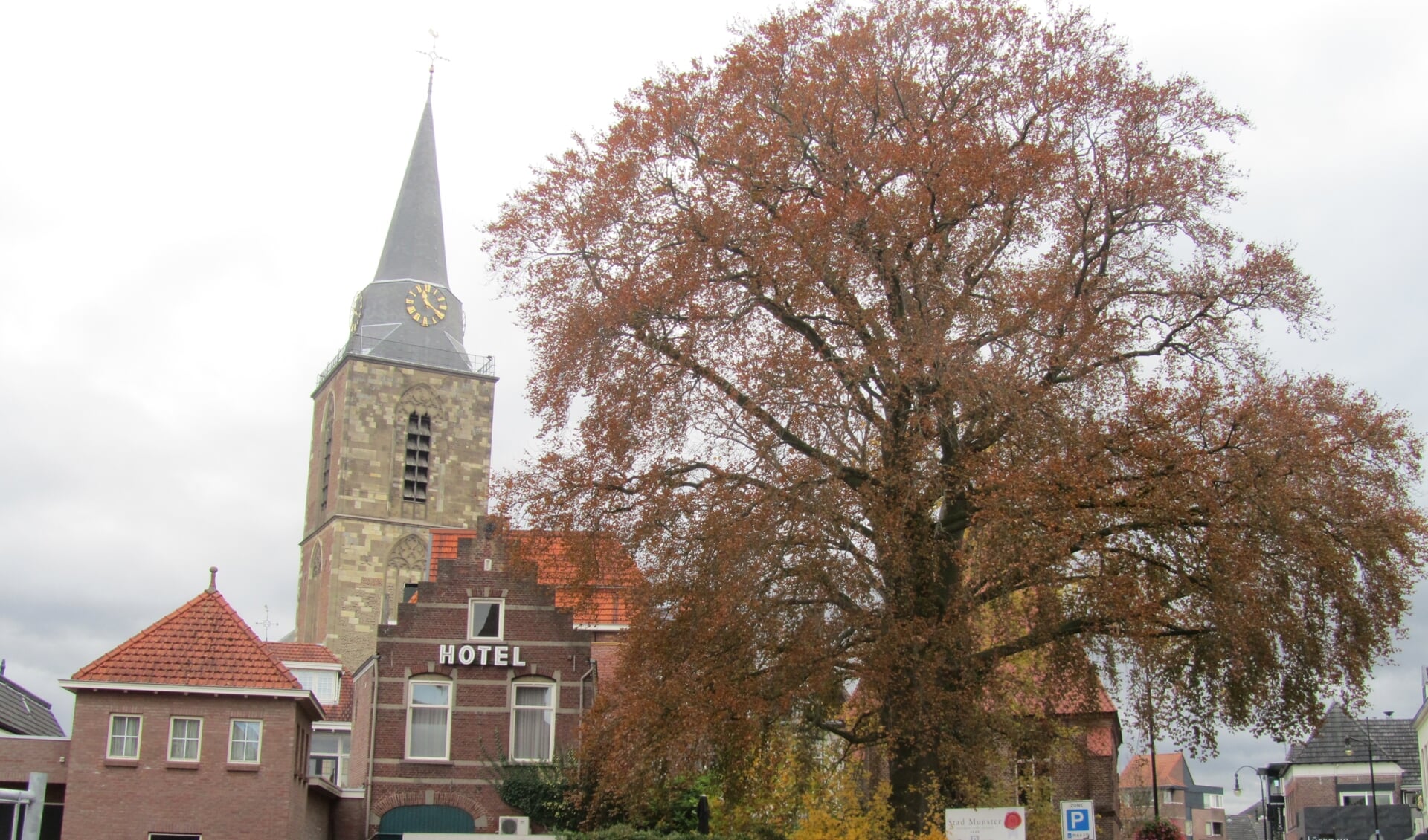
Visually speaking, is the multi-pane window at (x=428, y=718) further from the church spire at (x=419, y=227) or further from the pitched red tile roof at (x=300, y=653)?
the church spire at (x=419, y=227)

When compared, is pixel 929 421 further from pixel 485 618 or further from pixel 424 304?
pixel 424 304

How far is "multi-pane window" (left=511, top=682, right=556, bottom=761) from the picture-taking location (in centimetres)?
3297

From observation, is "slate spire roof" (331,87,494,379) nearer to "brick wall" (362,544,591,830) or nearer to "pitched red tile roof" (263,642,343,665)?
"pitched red tile roof" (263,642,343,665)

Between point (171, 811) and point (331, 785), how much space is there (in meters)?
6.51

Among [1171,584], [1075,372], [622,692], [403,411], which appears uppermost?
[403,411]

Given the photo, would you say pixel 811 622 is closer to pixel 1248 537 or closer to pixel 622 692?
pixel 622 692

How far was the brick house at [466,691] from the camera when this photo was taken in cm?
3234

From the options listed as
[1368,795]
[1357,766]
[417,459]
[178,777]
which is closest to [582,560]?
[178,777]

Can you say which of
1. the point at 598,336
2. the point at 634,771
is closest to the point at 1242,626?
the point at 634,771

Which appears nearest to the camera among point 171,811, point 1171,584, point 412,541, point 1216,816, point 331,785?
point 1171,584

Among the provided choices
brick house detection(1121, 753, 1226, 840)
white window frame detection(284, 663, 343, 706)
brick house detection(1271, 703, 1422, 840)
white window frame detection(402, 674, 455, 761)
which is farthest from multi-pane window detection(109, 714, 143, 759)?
brick house detection(1121, 753, 1226, 840)

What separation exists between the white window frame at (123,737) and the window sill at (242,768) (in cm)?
182

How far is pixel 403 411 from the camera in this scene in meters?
68.9

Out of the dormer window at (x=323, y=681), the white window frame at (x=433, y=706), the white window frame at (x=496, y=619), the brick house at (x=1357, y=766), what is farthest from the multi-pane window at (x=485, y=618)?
the brick house at (x=1357, y=766)
